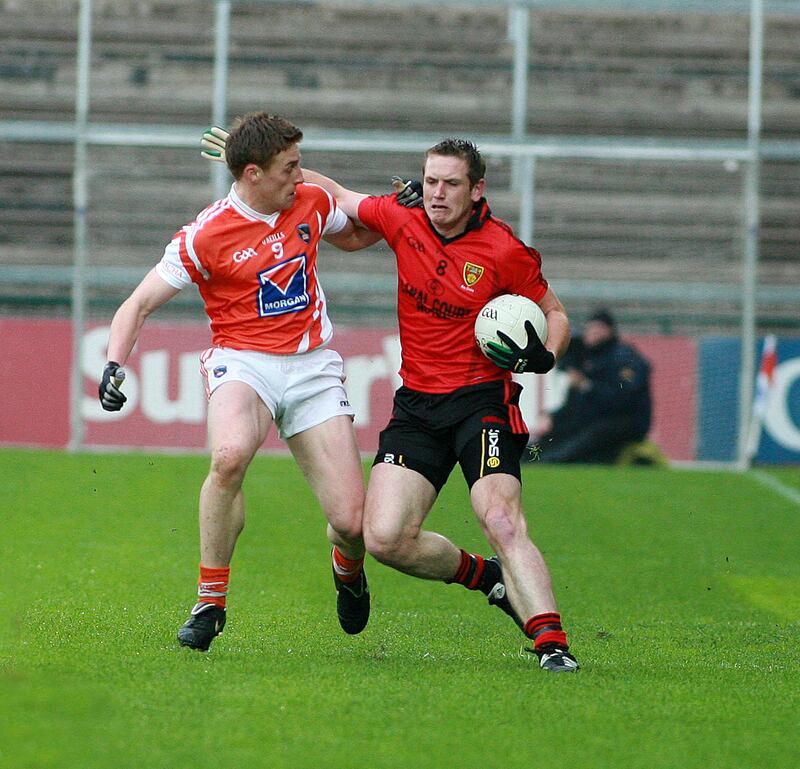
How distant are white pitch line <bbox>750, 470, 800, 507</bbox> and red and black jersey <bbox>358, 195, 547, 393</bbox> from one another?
6.82m

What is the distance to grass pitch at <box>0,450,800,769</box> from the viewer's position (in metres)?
4.63

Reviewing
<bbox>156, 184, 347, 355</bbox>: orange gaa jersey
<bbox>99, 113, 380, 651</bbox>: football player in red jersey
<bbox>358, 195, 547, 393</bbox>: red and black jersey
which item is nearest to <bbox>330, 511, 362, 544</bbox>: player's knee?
<bbox>99, 113, 380, 651</bbox>: football player in red jersey

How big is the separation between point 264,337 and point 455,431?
857 mm

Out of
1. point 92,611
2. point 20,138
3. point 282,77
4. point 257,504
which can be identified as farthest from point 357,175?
point 92,611

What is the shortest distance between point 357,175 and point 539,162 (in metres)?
1.79

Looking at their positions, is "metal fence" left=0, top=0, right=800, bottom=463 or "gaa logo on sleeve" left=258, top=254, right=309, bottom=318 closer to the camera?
"gaa logo on sleeve" left=258, top=254, right=309, bottom=318

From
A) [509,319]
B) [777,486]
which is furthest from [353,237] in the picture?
[777,486]

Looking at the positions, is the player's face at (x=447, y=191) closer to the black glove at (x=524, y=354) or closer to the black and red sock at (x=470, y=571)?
the black glove at (x=524, y=354)

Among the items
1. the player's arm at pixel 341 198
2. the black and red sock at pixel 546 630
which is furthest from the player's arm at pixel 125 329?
the black and red sock at pixel 546 630

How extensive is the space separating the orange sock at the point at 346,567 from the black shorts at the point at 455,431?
41 centimetres

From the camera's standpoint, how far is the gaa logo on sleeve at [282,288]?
6.44 metres

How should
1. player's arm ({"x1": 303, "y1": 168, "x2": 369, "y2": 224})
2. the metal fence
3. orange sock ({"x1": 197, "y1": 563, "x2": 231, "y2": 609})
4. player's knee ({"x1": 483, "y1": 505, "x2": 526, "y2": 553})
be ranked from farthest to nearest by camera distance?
the metal fence < player's arm ({"x1": 303, "y1": 168, "x2": 369, "y2": 224}) < orange sock ({"x1": 197, "y1": 563, "x2": 231, "y2": 609}) < player's knee ({"x1": 483, "y1": 505, "x2": 526, "y2": 553})

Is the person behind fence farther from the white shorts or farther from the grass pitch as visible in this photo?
the white shorts

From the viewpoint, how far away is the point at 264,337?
6.46 m
